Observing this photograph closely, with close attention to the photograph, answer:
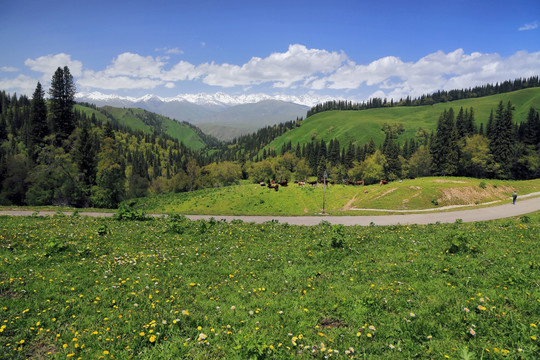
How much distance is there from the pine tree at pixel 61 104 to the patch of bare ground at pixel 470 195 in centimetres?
10257

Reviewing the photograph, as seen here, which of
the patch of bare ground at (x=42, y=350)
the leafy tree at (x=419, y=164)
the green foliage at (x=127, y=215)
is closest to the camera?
the patch of bare ground at (x=42, y=350)

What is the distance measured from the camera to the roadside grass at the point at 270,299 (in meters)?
6.17

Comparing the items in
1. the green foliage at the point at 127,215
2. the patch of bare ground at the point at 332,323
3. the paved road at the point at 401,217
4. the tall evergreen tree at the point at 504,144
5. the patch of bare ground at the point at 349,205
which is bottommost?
the patch of bare ground at the point at 349,205

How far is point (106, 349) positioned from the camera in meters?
6.23

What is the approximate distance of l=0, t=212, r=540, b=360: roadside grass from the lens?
617 centimetres

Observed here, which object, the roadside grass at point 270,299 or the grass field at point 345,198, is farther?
the grass field at point 345,198

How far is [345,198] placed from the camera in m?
62.9

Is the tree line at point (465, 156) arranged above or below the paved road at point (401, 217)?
above

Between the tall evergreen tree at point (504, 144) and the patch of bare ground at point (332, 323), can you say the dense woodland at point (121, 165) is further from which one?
the patch of bare ground at point (332, 323)

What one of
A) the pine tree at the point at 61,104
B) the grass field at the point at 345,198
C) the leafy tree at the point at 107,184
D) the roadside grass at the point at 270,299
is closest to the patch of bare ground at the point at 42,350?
the roadside grass at the point at 270,299

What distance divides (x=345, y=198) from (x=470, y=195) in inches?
960

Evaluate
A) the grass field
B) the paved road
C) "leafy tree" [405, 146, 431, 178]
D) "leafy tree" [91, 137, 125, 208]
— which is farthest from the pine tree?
"leafy tree" [405, 146, 431, 178]

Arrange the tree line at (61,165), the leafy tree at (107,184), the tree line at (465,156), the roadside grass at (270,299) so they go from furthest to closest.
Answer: the tree line at (465,156)
the leafy tree at (107,184)
the tree line at (61,165)
the roadside grass at (270,299)

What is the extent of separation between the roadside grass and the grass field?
26.3m
